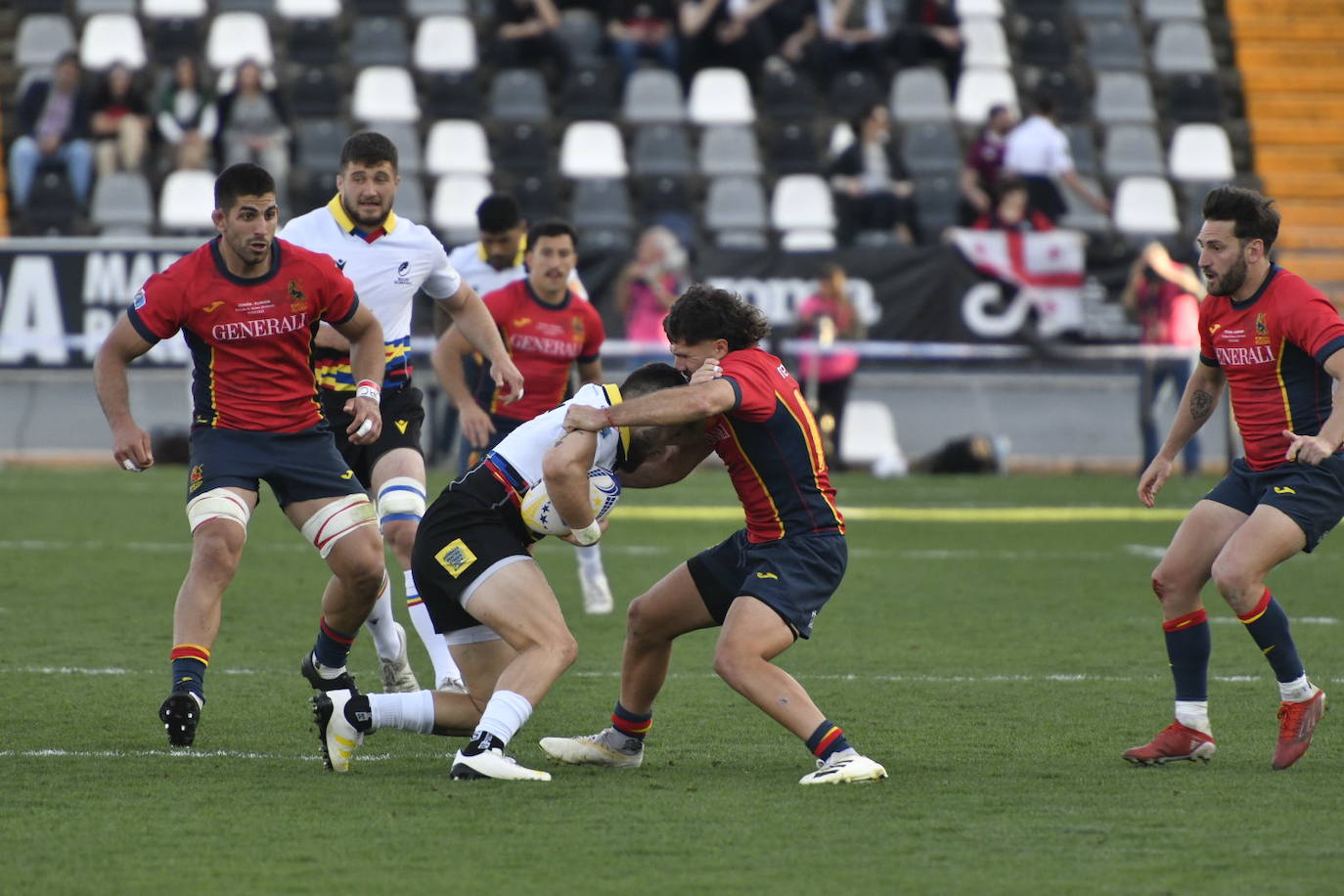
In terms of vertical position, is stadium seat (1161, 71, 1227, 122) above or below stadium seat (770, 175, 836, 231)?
above

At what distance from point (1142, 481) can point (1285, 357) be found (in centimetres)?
74

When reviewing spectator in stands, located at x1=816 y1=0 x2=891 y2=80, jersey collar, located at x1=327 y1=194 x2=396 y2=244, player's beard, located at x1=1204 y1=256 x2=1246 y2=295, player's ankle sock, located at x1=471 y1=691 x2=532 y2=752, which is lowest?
player's ankle sock, located at x1=471 y1=691 x2=532 y2=752

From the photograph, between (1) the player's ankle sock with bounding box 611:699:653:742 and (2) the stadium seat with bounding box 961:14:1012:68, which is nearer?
(1) the player's ankle sock with bounding box 611:699:653:742

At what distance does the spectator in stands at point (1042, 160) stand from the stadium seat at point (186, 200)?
8750 millimetres

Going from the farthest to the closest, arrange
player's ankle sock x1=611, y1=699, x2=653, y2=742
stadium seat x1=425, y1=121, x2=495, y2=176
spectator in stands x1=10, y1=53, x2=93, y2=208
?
stadium seat x1=425, y1=121, x2=495, y2=176, spectator in stands x1=10, y1=53, x2=93, y2=208, player's ankle sock x1=611, y1=699, x2=653, y2=742

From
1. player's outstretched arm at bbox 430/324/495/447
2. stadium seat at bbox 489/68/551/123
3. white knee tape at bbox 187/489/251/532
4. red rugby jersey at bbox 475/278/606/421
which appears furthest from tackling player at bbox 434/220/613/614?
stadium seat at bbox 489/68/551/123

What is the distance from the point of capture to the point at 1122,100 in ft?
80.7

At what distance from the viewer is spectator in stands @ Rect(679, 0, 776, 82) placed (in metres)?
23.5

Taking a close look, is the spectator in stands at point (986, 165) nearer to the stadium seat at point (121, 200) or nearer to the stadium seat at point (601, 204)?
the stadium seat at point (601, 204)

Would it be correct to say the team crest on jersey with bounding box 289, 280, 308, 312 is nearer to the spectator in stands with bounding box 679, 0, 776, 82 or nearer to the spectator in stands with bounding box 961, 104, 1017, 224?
the spectator in stands with bounding box 961, 104, 1017, 224

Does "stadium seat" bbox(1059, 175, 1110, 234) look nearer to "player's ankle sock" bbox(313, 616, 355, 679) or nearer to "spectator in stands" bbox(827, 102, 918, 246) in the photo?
"spectator in stands" bbox(827, 102, 918, 246)

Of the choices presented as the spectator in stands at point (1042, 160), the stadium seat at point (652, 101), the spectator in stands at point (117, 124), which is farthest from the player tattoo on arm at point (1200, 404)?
the stadium seat at point (652, 101)

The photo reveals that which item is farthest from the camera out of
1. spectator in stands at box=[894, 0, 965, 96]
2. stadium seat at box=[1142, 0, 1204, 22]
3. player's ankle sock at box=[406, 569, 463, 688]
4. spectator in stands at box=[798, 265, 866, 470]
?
stadium seat at box=[1142, 0, 1204, 22]

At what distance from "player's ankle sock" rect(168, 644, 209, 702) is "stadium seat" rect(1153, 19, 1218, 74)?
2089 cm
